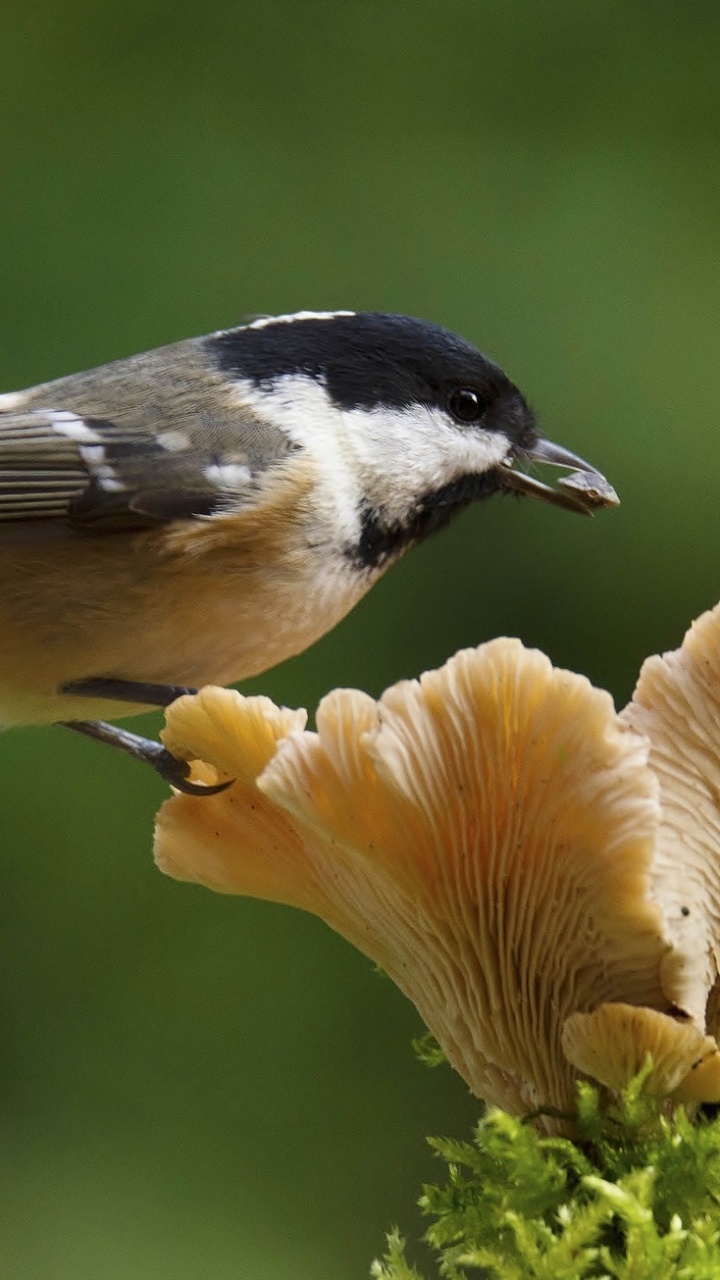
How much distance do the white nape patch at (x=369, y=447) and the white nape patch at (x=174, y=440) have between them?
0.22 feet

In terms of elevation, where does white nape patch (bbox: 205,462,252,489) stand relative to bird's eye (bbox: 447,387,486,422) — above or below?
below

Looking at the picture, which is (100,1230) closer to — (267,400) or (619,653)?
(619,653)

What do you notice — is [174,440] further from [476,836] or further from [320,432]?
[476,836]

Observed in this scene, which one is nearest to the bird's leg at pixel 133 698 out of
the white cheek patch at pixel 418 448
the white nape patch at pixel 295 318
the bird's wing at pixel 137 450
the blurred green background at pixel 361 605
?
the bird's wing at pixel 137 450

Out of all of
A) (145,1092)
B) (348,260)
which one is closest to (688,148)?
(348,260)

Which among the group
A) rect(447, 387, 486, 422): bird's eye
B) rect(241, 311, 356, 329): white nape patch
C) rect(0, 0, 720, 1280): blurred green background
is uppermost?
rect(241, 311, 356, 329): white nape patch

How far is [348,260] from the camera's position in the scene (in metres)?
2.63

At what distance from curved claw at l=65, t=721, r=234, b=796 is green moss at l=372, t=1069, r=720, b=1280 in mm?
244

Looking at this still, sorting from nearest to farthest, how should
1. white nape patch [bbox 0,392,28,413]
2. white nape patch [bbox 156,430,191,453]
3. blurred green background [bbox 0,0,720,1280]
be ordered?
white nape patch [bbox 156,430,191,453]
white nape patch [bbox 0,392,28,413]
blurred green background [bbox 0,0,720,1280]

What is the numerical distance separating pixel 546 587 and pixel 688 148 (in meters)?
0.94

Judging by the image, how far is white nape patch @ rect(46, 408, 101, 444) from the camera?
52.1 inches

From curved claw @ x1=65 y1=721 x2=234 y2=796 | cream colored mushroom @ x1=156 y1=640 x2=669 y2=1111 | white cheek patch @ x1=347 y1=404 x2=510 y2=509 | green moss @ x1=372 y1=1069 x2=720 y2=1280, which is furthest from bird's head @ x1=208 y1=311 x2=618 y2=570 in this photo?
green moss @ x1=372 y1=1069 x2=720 y2=1280

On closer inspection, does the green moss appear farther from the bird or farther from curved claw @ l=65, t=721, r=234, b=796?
the bird

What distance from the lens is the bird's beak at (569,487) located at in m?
1.24
